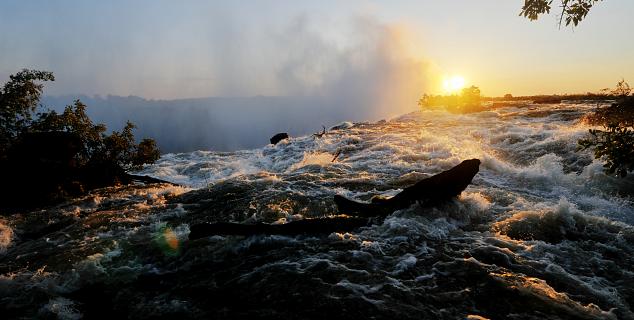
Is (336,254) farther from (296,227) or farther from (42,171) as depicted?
(42,171)

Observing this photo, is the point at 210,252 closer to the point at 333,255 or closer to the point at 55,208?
the point at 333,255

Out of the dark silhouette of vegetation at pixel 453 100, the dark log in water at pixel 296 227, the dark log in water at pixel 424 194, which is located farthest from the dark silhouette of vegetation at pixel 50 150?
the dark silhouette of vegetation at pixel 453 100

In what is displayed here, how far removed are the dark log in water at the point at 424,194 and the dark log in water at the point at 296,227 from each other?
24.7 inches

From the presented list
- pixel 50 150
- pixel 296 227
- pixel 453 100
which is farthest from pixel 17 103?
pixel 453 100

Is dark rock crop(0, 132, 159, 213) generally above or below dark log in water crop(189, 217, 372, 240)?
above

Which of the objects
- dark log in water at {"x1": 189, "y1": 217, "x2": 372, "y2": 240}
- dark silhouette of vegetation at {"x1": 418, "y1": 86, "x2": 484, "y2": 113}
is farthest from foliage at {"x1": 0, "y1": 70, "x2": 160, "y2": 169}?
dark silhouette of vegetation at {"x1": 418, "y1": 86, "x2": 484, "y2": 113}

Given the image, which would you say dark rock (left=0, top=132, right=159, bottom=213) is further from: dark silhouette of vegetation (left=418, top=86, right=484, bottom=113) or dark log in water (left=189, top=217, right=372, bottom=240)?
dark silhouette of vegetation (left=418, top=86, right=484, bottom=113)

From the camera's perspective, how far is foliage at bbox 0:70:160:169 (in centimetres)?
1695

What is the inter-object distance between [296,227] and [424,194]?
4.03 m

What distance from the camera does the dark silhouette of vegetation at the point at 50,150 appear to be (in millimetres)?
16047

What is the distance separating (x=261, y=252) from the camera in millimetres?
9672

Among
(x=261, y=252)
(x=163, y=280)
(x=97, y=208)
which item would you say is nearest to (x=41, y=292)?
(x=163, y=280)

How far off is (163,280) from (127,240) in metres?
3.33

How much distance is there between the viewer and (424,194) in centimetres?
1188
